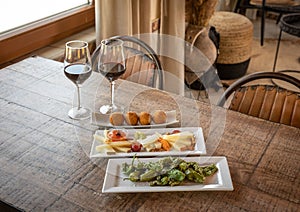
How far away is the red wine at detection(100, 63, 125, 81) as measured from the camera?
1.40 metres

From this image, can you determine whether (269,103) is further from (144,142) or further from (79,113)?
(79,113)

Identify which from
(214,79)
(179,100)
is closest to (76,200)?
(179,100)

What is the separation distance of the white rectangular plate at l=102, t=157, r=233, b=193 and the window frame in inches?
46.9

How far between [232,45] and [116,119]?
2.23 metres

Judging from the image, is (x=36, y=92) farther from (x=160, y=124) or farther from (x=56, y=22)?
(x=56, y=22)

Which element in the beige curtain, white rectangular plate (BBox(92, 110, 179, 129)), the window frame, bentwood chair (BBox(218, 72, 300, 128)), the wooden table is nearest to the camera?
the wooden table

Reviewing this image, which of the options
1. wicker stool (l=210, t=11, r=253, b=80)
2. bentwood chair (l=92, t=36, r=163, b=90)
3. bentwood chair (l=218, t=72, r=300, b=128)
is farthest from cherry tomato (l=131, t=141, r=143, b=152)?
Answer: wicker stool (l=210, t=11, r=253, b=80)

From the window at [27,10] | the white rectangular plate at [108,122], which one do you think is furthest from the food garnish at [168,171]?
the window at [27,10]

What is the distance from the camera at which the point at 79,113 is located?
4.71 ft

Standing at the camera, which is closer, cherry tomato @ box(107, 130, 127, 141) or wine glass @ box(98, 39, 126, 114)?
cherry tomato @ box(107, 130, 127, 141)

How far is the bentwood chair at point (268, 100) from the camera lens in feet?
5.20

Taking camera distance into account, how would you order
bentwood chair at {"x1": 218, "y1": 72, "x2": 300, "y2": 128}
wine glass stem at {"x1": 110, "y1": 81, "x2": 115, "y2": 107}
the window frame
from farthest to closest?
the window frame < bentwood chair at {"x1": 218, "y1": 72, "x2": 300, "y2": 128} < wine glass stem at {"x1": 110, "y1": 81, "x2": 115, "y2": 107}

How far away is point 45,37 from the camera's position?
7.54 ft

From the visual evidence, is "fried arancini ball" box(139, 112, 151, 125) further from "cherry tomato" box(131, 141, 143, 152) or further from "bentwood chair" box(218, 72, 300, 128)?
"bentwood chair" box(218, 72, 300, 128)
